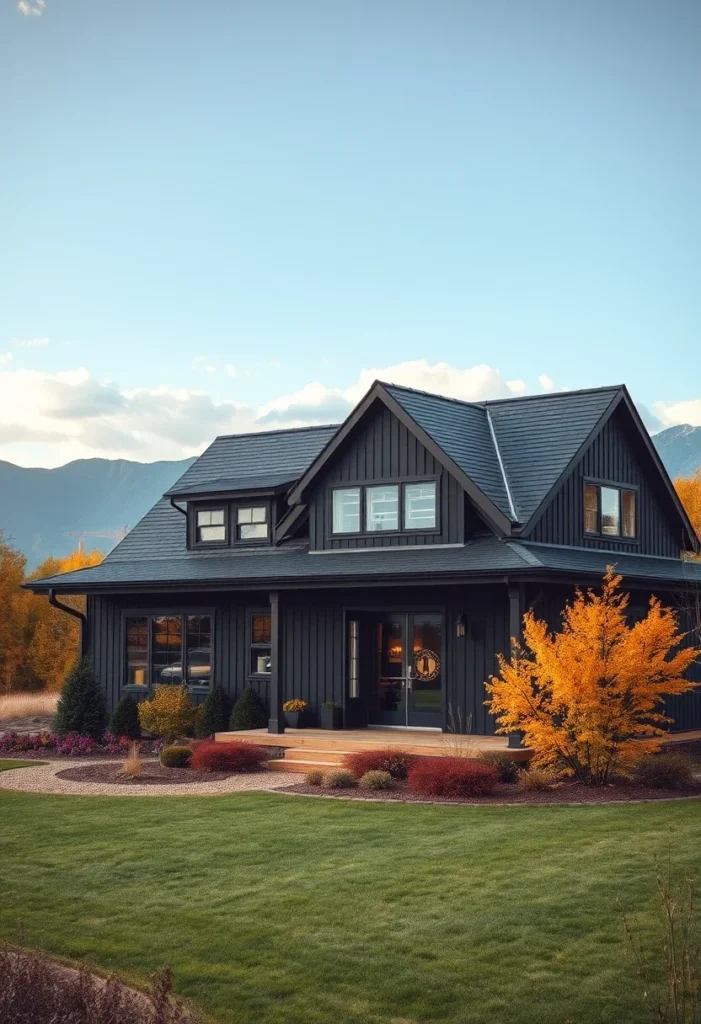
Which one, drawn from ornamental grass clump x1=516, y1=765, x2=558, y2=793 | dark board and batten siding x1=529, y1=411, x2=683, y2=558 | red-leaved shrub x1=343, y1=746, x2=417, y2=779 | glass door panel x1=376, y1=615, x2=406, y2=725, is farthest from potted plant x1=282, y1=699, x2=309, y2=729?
ornamental grass clump x1=516, y1=765, x2=558, y2=793

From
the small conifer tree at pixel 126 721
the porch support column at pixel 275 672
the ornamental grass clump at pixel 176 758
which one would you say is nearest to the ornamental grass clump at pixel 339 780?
Answer: the ornamental grass clump at pixel 176 758

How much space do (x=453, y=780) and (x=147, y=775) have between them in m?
5.69

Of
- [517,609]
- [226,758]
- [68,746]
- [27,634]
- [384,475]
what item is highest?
[384,475]

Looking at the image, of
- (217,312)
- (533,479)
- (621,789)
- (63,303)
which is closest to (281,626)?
(533,479)

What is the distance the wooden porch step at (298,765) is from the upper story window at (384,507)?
5091 mm

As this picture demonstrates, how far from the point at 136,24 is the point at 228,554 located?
15.2 meters

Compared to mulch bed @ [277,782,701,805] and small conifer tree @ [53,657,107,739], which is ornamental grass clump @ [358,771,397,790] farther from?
small conifer tree @ [53,657,107,739]

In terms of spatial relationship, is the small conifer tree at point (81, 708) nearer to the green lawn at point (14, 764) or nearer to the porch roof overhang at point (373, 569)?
the porch roof overhang at point (373, 569)

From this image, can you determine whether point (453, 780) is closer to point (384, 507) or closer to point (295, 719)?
point (295, 719)

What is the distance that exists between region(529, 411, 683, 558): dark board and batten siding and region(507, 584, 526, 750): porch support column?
2.22 m

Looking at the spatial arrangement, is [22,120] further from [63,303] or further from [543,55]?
[543,55]

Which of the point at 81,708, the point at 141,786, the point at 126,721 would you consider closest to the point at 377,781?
the point at 141,786

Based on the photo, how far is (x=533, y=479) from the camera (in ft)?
73.2

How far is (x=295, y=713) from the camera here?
901 inches
